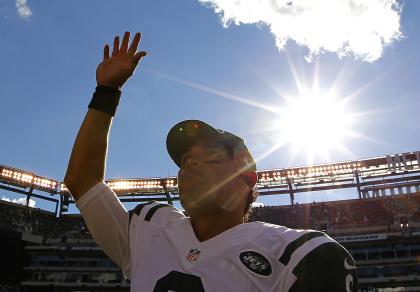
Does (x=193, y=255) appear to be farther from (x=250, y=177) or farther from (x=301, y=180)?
(x=301, y=180)

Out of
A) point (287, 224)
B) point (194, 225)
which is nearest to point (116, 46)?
point (194, 225)

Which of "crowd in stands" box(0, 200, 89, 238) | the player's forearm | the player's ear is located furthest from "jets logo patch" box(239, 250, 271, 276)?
"crowd in stands" box(0, 200, 89, 238)

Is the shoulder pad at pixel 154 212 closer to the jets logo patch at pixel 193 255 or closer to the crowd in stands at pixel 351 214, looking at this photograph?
the jets logo patch at pixel 193 255

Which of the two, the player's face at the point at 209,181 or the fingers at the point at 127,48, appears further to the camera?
the fingers at the point at 127,48

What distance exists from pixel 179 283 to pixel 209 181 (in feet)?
1.66

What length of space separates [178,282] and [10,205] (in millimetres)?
38257

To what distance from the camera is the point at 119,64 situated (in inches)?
89.6

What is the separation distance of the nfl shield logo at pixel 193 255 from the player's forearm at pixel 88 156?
0.62m

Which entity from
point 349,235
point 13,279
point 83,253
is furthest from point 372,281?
point 13,279

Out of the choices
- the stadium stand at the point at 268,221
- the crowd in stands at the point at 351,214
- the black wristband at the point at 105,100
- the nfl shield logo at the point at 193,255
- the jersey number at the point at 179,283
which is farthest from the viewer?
the crowd in stands at the point at 351,214

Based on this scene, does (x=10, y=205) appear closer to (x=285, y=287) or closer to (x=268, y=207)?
(x=268, y=207)

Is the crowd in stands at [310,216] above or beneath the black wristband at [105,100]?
above

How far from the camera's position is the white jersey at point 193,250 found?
60.2 inches

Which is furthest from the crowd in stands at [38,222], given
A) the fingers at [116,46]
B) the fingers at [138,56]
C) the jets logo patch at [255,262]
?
the jets logo patch at [255,262]
